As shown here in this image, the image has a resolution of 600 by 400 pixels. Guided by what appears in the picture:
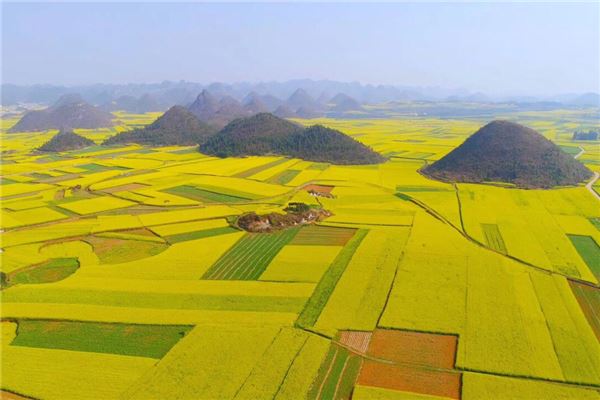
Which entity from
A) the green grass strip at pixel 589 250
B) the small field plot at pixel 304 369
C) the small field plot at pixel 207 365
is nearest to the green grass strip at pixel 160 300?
the small field plot at pixel 207 365

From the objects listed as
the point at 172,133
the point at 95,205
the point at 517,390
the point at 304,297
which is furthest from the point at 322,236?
the point at 172,133

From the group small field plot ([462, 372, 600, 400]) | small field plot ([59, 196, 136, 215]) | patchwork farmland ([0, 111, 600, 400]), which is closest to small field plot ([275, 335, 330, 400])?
patchwork farmland ([0, 111, 600, 400])

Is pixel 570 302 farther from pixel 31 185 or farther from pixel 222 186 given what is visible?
pixel 31 185

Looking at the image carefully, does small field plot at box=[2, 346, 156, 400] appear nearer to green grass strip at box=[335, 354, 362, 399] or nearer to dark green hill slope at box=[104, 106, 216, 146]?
green grass strip at box=[335, 354, 362, 399]

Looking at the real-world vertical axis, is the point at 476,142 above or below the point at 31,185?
above

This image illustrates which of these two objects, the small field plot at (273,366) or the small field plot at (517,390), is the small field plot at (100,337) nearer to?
the small field plot at (273,366)

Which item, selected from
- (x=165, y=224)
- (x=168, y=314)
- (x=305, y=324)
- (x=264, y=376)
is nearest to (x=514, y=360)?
(x=305, y=324)
